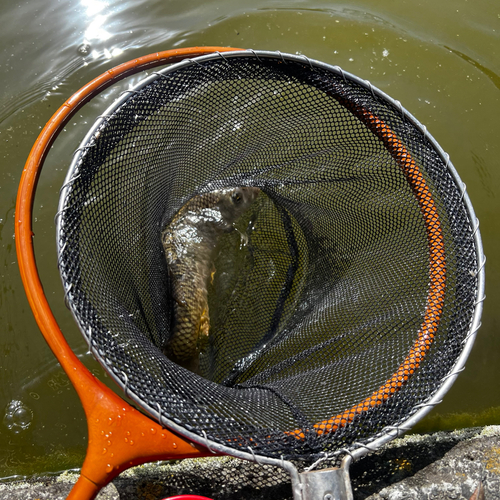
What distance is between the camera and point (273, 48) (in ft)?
9.26

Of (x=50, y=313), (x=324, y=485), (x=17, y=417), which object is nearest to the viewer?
(x=324, y=485)

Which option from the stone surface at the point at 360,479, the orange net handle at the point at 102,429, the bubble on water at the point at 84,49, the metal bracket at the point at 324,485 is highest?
the bubble on water at the point at 84,49

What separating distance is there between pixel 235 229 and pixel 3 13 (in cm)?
223

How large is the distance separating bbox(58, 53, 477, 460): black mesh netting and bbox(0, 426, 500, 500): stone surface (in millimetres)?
404

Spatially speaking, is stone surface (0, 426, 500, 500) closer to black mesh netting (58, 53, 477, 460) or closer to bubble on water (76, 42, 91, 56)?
black mesh netting (58, 53, 477, 460)

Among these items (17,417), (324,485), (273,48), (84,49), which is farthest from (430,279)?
(84,49)

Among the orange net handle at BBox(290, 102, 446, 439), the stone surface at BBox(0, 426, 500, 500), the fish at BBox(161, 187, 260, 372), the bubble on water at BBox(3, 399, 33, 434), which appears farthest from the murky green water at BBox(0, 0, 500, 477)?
the orange net handle at BBox(290, 102, 446, 439)

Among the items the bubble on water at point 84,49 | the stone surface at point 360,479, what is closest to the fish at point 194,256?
the stone surface at point 360,479

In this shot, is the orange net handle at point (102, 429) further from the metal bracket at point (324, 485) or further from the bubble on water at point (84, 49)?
the bubble on water at point (84, 49)

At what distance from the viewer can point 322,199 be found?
2182mm

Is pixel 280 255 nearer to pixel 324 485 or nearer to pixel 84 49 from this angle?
pixel 324 485

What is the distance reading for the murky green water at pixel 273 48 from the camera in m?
2.35

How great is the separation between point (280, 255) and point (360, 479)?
1.17 meters

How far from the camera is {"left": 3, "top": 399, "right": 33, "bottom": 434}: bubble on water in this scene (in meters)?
2.15
